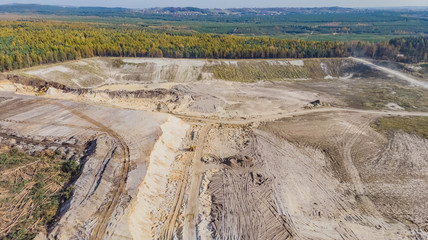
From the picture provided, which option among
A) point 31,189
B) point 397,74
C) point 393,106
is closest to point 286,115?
point 393,106

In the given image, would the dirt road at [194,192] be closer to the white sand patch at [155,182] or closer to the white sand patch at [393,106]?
the white sand patch at [155,182]

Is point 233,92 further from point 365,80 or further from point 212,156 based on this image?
point 365,80

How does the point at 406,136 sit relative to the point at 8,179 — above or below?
below

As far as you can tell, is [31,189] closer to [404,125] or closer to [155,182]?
[155,182]

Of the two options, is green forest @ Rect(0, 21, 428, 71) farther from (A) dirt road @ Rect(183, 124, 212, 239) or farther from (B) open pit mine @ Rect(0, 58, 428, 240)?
(A) dirt road @ Rect(183, 124, 212, 239)

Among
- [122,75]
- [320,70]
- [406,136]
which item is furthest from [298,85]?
[122,75]

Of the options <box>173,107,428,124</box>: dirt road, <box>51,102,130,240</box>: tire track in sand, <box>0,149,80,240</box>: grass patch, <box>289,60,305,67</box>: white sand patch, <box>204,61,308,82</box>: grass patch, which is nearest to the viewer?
<box>0,149,80,240</box>: grass patch

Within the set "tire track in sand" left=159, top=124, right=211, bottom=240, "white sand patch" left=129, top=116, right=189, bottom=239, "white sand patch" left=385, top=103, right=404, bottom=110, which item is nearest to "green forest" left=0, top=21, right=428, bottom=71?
"white sand patch" left=385, top=103, right=404, bottom=110
